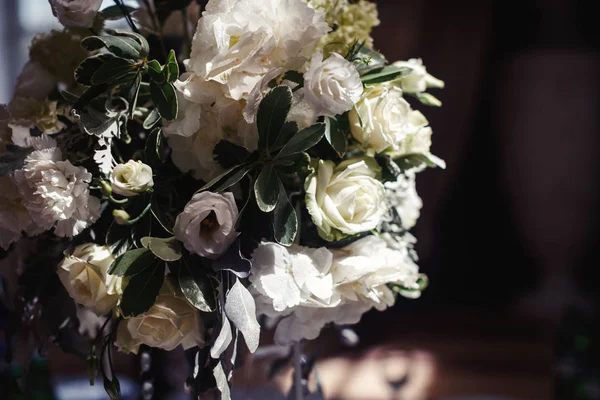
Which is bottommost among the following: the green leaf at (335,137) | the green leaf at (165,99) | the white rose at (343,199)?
the white rose at (343,199)

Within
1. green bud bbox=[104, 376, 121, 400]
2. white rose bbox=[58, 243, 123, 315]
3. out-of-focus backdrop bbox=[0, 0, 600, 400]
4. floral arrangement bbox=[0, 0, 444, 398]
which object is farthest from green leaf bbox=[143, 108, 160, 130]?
out-of-focus backdrop bbox=[0, 0, 600, 400]

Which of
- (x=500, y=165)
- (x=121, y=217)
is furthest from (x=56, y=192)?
(x=500, y=165)

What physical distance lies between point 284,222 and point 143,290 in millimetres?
116

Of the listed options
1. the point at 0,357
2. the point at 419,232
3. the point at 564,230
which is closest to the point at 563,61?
the point at 564,230

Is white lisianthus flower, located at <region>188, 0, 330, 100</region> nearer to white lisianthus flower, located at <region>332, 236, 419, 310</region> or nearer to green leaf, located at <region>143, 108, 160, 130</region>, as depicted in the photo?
green leaf, located at <region>143, 108, 160, 130</region>

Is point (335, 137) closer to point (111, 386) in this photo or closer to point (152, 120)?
point (152, 120)

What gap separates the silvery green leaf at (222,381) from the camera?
418mm

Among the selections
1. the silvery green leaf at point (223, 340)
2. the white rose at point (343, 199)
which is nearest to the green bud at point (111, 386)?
the silvery green leaf at point (223, 340)

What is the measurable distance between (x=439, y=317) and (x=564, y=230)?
389mm

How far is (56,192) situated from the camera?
0.41m

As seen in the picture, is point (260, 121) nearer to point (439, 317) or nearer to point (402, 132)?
point (402, 132)

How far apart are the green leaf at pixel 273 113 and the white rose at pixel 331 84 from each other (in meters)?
0.02

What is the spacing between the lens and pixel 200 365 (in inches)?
17.6

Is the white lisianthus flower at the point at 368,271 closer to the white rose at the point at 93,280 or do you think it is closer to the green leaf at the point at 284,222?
the green leaf at the point at 284,222
